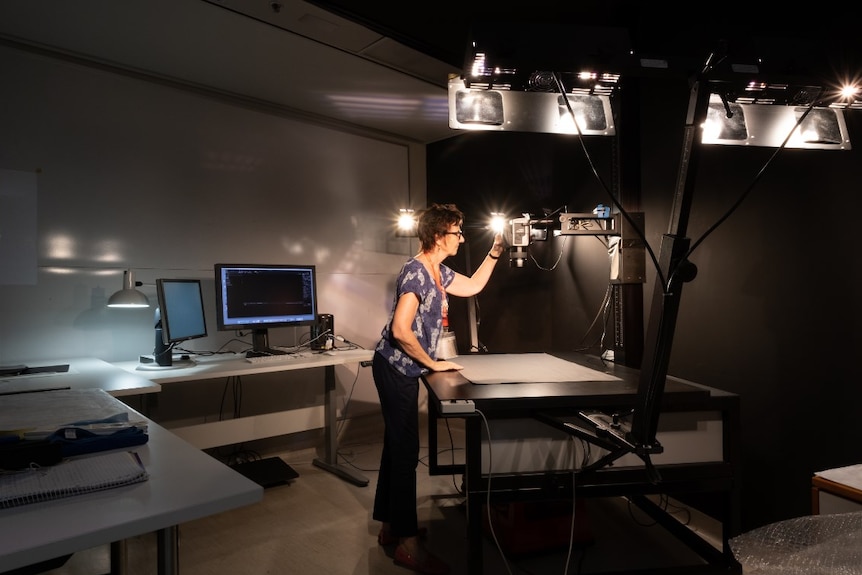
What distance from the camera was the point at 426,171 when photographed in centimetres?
460

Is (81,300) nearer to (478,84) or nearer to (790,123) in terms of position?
(478,84)

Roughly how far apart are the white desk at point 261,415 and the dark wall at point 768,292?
5.40 feet

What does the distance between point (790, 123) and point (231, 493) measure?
198 cm

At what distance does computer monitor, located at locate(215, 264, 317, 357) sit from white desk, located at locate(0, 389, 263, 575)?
191 centimetres

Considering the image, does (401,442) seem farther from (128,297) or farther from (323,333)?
(128,297)

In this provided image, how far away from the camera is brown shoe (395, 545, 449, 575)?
6.59ft

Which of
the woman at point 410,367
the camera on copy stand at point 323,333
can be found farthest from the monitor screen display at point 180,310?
the woman at point 410,367

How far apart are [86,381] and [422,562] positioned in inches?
63.9

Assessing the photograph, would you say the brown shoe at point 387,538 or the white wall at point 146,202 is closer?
the brown shoe at point 387,538

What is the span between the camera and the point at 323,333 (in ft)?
10.9

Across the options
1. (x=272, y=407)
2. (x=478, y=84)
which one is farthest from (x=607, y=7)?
(x=272, y=407)

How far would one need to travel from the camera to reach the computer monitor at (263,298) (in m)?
2.95

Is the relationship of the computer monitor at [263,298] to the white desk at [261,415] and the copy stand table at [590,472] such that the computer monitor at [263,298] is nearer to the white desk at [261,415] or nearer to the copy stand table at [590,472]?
the white desk at [261,415]

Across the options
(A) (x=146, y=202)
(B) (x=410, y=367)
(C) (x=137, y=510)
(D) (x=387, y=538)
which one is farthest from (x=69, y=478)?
(A) (x=146, y=202)
